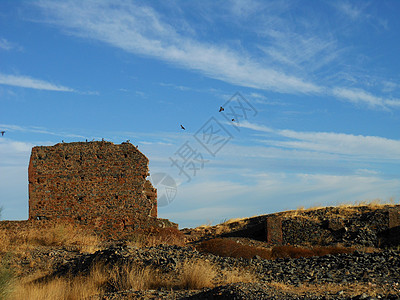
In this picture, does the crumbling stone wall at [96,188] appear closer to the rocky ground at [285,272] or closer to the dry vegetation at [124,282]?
the rocky ground at [285,272]

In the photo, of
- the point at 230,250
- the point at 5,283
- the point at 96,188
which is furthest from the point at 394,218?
the point at 5,283

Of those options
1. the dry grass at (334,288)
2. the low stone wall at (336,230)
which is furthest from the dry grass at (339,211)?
the dry grass at (334,288)

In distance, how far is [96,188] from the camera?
21.3m

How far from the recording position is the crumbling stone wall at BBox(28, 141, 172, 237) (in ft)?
69.8

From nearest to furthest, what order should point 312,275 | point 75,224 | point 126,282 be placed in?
point 126,282 < point 312,275 < point 75,224

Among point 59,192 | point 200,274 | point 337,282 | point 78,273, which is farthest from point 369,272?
point 59,192

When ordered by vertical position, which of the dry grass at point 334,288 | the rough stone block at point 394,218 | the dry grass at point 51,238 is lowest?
the dry grass at point 334,288

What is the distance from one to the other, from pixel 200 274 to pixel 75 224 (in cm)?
1178

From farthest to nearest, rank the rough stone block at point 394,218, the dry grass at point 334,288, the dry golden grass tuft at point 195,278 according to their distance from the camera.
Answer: the rough stone block at point 394,218, the dry golden grass tuft at point 195,278, the dry grass at point 334,288

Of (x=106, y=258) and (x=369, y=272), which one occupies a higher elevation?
(x=106, y=258)

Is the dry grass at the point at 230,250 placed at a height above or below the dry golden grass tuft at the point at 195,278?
above

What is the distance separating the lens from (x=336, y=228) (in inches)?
973

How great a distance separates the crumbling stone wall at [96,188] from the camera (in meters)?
21.3

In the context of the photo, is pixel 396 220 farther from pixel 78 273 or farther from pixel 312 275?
pixel 78 273
